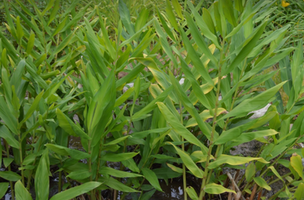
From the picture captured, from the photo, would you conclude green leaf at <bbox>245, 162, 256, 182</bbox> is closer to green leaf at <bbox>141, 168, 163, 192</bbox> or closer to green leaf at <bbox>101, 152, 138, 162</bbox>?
green leaf at <bbox>141, 168, 163, 192</bbox>

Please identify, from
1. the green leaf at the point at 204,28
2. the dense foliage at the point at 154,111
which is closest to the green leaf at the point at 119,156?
the dense foliage at the point at 154,111

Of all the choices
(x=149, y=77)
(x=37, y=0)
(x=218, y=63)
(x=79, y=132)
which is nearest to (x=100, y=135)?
(x=79, y=132)

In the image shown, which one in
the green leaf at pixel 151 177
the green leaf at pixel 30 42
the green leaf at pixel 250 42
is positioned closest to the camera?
the green leaf at pixel 250 42

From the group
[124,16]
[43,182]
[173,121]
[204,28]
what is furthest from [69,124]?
[124,16]

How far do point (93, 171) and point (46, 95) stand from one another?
284 millimetres

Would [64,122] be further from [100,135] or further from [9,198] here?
[9,198]

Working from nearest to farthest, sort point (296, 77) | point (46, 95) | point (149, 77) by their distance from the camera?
point (46, 95) → point (296, 77) → point (149, 77)

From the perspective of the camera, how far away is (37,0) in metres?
3.30

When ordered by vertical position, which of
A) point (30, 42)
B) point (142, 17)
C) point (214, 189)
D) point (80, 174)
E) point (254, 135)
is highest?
point (30, 42)

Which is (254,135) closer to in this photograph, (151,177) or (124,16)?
(151,177)

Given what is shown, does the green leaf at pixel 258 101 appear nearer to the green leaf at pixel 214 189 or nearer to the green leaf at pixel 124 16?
the green leaf at pixel 214 189

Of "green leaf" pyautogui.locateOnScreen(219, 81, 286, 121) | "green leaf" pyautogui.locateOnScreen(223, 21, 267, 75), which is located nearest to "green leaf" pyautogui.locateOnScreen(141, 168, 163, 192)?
"green leaf" pyautogui.locateOnScreen(219, 81, 286, 121)

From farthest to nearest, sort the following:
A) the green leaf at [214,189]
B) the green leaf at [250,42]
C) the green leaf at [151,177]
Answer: the green leaf at [151,177], the green leaf at [214,189], the green leaf at [250,42]

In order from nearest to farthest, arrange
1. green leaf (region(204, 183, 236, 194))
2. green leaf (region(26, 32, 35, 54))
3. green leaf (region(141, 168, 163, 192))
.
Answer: green leaf (region(204, 183, 236, 194)) → green leaf (region(141, 168, 163, 192)) → green leaf (region(26, 32, 35, 54))
